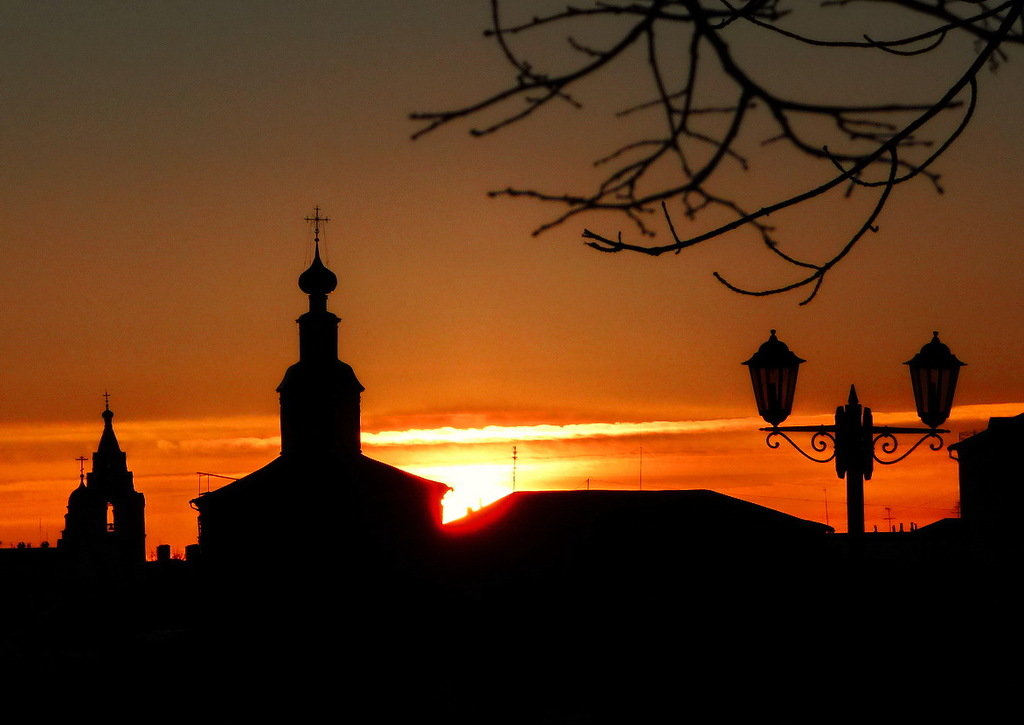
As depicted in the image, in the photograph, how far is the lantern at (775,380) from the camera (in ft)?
38.5

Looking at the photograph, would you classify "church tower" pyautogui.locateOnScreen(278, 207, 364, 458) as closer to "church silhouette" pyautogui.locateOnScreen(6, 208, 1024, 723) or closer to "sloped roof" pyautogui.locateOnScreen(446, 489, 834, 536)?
"church silhouette" pyautogui.locateOnScreen(6, 208, 1024, 723)

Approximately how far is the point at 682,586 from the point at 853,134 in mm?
39952

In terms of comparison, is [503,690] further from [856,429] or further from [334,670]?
[856,429]

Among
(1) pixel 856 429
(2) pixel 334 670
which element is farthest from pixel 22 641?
(1) pixel 856 429

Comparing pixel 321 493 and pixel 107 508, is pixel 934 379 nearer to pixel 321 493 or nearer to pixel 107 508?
pixel 321 493

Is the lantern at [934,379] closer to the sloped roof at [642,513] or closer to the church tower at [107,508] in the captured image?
the sloped roof at [642,513]

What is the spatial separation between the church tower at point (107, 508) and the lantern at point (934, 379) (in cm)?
6652

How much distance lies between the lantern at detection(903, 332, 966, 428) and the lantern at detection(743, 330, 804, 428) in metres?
0.91

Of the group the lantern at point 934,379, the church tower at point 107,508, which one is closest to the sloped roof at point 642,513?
the church tower at point 107,508

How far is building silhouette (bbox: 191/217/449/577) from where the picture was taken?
54.2m

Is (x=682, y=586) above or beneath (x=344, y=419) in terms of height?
beneath

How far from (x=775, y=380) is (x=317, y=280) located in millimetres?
43857

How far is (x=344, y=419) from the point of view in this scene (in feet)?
179

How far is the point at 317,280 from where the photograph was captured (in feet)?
179
